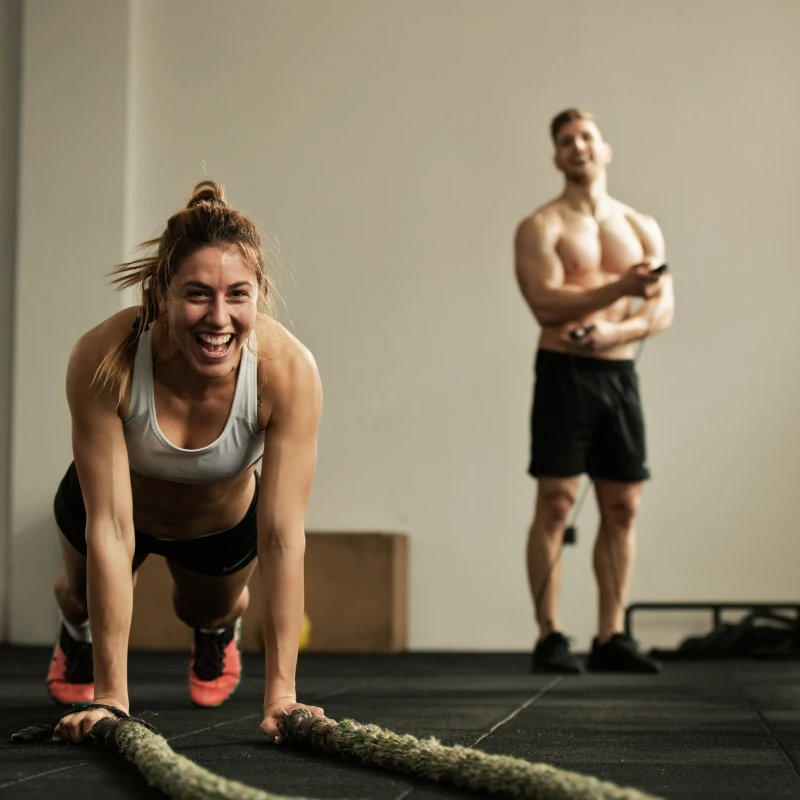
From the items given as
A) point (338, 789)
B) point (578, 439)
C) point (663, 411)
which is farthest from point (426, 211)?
point (338, 789)

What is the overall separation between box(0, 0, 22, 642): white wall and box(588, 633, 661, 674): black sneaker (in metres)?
2.34

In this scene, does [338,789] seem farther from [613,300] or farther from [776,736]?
[613,300]

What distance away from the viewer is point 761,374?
168 inches

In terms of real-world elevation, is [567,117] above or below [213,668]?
above

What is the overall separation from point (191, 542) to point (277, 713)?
20.6 inches

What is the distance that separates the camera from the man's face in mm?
3062

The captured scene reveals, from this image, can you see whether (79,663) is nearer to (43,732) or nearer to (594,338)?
(43,732)

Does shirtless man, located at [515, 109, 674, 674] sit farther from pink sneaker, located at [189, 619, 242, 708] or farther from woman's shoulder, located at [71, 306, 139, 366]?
woman's shoulder, located at [71, 306, 139, 366]

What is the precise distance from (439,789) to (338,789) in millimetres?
98

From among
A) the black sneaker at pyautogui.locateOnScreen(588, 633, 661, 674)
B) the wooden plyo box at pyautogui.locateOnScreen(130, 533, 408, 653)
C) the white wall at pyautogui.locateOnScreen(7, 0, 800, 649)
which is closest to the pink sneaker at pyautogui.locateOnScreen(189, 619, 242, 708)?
the black sneaker at pyautogui.locateOnScreen(588, 633, 661, 674)

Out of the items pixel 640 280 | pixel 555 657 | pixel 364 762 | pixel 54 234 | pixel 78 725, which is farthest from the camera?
pixel 54 234

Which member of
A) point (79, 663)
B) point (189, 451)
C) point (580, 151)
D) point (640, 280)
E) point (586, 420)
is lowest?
point (79, 663)

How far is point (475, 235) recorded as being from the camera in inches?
174

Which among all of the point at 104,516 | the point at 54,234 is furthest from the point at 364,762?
the point at 54,234
